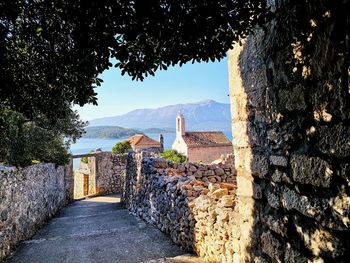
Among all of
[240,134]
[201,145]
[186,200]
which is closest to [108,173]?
[201,145]

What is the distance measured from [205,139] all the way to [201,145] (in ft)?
6.08

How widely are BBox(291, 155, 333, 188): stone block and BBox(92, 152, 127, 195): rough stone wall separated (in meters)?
23.9

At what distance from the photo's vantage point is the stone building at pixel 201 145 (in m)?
40.9

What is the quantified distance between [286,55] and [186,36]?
75 cm

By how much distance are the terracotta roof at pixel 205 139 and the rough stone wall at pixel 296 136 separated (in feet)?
124

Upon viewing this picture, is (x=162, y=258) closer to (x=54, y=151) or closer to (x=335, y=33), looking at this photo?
(x=335, y=33)

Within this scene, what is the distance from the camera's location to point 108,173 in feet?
84.1

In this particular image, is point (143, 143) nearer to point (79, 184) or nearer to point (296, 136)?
point (79, 184)

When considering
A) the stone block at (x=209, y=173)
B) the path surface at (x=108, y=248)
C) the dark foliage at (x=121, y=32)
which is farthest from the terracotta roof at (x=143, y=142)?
the dark foliage at (x=121, y=32)

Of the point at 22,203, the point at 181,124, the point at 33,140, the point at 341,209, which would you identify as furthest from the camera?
the point at 181,124

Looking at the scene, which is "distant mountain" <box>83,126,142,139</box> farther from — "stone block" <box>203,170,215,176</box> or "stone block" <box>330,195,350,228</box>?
"stone block" <box>330,195,350,228</box>

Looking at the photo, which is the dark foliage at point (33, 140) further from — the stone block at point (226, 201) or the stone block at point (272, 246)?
the stone block at point (272, 246)

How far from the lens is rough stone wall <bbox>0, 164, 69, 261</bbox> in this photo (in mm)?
6965

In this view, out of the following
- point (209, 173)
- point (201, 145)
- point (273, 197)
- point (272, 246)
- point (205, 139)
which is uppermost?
point (205, 139)
